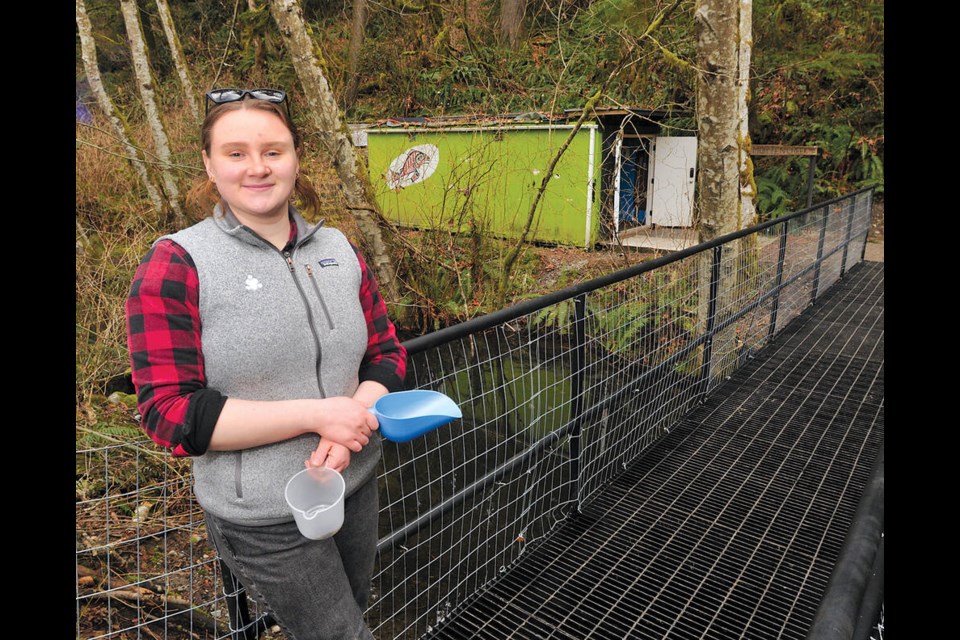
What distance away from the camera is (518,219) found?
14.5 m

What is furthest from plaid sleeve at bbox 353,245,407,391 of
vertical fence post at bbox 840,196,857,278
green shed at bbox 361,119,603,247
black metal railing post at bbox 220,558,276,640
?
vertical fence post at bbox 840,196,857,278

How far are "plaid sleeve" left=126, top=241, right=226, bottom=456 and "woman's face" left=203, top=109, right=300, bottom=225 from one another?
200 mm

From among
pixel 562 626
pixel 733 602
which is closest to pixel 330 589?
pixel 562 626

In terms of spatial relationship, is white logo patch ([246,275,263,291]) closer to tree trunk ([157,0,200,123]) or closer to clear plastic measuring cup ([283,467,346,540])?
clear plastic measuring cup ([283,467,346,540])

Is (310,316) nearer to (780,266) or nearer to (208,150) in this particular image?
(208,150)

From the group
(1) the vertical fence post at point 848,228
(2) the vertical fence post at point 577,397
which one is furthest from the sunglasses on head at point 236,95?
(1) the vertical fence post at point 848,228

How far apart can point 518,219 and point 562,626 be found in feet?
39.9

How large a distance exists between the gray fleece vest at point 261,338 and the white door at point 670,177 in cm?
1320

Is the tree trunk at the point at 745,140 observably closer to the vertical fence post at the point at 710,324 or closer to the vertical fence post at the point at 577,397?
the vertical fence post at the point at 710,324

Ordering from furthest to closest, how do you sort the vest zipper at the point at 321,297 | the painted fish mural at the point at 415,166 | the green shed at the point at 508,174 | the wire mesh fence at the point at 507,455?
the painted fish mural at the point at 415,166 < the green shed at the point at 508,174 < the wire mesh fence at the point at 507,455 < the vest zipper at the point at 321,297

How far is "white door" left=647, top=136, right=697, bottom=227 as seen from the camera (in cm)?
1452

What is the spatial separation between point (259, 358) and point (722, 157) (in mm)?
5911

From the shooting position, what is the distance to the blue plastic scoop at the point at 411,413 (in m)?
1.59

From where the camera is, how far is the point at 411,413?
1.64m
